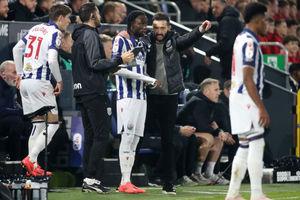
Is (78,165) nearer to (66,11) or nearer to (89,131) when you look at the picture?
(89,131)

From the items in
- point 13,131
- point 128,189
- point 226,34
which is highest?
point 226,34

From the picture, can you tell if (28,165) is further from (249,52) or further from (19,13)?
(19,13)

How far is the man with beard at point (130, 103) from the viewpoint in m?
9.54

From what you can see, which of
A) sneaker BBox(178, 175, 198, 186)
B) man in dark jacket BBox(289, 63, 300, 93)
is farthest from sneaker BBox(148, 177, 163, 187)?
man in dark jacket BBox(289, 63, 300, 93)

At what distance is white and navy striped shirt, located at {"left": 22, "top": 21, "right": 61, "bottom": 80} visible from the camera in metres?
9.48

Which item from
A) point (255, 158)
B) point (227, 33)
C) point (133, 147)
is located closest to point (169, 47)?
point (133, 147)

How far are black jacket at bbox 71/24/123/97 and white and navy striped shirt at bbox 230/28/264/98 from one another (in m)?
2.07

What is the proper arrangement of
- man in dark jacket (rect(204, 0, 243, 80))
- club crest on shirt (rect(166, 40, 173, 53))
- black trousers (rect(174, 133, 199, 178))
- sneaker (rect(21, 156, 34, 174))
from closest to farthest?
sneaker (rect(21, 156, 34, 174)) < club crest on shirt (rect(166, 40, 173, 53)) < black trousers (rect(174, 133, 199, 178)) < man in dark jacket (rect(204, 0, 243, 80))

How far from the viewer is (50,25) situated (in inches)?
378

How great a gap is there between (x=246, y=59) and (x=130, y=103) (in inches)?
92.5

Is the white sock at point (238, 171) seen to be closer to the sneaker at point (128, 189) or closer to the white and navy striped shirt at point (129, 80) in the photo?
the sneaker at point (128, 189)

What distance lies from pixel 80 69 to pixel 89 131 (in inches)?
29.4

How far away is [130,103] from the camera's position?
31.3 feet

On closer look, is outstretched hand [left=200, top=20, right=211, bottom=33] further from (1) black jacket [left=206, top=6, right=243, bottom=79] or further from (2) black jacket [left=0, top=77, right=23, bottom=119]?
(1) black jacket [left=206, top=6, right=243, bottom=79]
